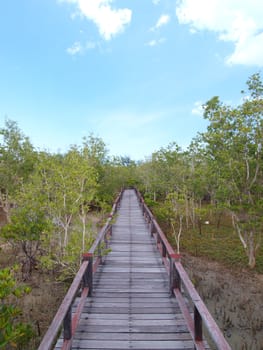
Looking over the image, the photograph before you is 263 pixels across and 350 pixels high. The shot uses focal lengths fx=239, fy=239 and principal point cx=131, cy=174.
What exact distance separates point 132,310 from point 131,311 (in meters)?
0.04

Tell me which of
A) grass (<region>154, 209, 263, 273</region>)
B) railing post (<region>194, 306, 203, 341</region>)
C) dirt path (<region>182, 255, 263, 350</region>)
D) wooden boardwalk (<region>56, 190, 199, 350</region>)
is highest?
railing post (<region>194, 306, 203, 341</region>)

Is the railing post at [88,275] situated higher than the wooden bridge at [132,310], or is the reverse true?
the railing post at [88,275]

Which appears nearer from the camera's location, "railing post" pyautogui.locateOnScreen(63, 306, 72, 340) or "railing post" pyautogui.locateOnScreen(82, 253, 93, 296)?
"railing post" pyautogui.locateOnScreen(63, 306, 72, 340)

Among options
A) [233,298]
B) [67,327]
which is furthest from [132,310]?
[233,298]

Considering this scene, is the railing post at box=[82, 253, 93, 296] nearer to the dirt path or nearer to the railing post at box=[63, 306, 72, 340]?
the railing post at box=[63, 306, 72, 340]

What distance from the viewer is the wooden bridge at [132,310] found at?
3.08 meters

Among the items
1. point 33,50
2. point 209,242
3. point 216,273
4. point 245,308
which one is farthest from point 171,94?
point 245,308

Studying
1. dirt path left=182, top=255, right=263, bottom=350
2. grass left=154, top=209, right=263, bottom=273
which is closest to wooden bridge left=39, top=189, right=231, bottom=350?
dirt path left=182, top=255, right=263, bottom=350

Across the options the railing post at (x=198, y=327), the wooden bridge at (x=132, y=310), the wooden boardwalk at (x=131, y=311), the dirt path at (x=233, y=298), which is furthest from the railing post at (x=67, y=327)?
the dirt path at (x=233, y=298)

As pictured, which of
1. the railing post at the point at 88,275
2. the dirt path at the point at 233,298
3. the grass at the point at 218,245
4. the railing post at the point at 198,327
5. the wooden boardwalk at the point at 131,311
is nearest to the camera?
the railing post at the point at 198,327

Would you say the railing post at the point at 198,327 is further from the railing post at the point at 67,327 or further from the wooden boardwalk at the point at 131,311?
the railing post at the point at 67,327

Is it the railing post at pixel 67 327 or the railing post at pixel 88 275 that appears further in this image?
the railing post at pixel 88 275

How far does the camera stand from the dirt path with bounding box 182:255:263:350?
5711 mm

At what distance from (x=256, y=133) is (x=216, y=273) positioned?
18.3 ft
